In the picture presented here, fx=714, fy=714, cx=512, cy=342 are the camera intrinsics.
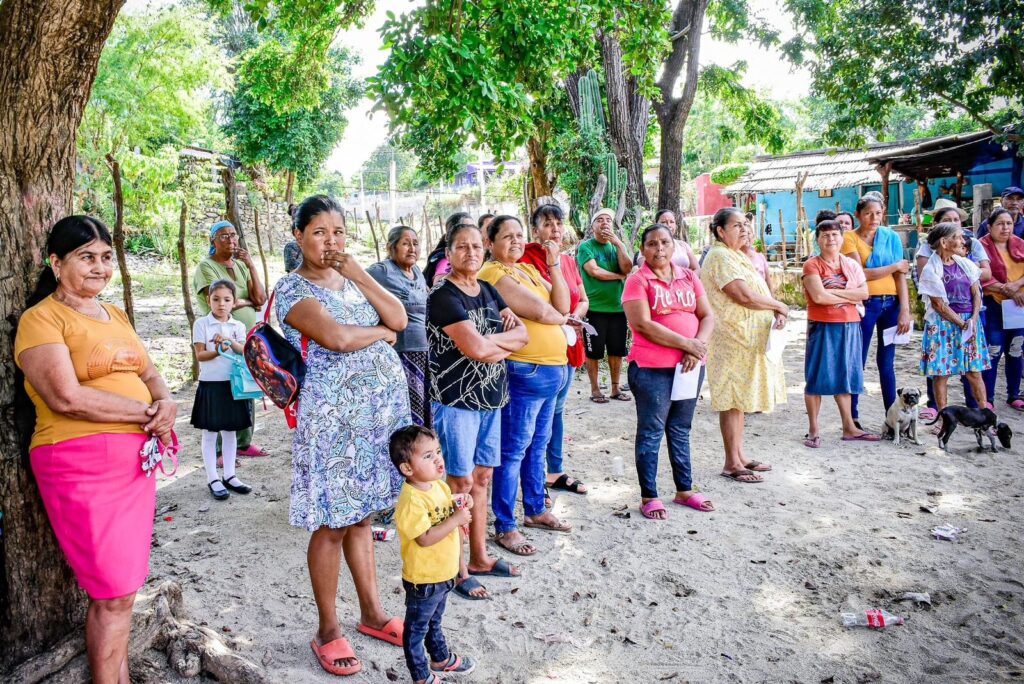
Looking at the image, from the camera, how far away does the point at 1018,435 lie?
20.1ft

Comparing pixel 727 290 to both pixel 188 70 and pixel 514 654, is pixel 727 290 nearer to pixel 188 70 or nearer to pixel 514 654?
pixel 514 654

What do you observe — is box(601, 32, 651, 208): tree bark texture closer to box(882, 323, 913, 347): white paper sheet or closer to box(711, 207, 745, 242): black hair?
box(882, 323, 913, 347): white paper sheet

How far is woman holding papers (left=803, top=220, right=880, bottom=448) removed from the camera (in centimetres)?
583

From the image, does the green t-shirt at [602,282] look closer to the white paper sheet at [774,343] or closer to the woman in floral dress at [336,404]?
the white paper sheet at [774,343]

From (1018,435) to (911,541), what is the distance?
273cm

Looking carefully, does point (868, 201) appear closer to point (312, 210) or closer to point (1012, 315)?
point (1012, 315)

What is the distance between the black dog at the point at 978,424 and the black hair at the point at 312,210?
17.2 ft

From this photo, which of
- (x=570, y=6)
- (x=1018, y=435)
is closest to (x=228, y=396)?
(x=570, y=6)

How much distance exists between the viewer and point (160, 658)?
9.44ft

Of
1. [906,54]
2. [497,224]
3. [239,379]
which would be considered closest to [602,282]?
[497,224]

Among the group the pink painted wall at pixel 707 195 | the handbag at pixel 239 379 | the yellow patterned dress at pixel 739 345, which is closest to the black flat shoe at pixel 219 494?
the handbag at pixel 239 379

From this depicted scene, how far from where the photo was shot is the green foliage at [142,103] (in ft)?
48.7

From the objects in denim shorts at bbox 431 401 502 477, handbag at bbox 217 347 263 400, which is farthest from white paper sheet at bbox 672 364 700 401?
handbag at bbox 217 347 263 400

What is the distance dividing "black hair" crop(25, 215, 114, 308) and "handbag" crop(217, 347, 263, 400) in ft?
7.93
